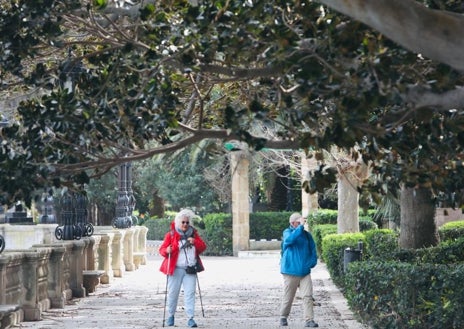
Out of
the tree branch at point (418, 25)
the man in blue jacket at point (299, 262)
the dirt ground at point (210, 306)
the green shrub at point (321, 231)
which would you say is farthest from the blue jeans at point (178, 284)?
the green shrub at point (321, 231)

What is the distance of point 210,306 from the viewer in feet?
69.4

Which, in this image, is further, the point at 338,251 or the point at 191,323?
the point at 338,251

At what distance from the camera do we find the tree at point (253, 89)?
9.34 meters

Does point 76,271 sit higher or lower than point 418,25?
lower

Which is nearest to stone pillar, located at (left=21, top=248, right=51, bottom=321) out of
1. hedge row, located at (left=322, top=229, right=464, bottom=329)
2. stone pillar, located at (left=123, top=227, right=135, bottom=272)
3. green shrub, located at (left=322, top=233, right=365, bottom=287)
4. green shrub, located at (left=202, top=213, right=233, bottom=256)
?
hedge row, located at (left=322, top=229, right=464, bottom=329)

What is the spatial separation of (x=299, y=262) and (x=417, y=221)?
2.19 meters

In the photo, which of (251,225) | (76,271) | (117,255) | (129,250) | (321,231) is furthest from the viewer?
(251,225)

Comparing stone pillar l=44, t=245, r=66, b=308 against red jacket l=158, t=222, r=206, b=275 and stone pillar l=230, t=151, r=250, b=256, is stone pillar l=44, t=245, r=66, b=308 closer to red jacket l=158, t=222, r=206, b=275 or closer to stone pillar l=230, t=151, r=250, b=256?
red jacket l=158, t=222, r=206, b=275

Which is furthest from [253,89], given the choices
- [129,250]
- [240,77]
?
[129,250]

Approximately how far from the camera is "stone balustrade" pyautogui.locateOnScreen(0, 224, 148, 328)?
54.0 ft

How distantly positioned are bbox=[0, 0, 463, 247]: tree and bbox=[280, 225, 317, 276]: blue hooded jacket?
191 inches

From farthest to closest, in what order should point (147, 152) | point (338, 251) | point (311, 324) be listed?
point (338, 251), point (311, 324), point (147, 152)

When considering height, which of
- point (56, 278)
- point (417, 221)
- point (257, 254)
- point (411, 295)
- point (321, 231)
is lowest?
point (411, 295)

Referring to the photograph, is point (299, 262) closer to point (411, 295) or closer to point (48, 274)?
point (411, 295)
